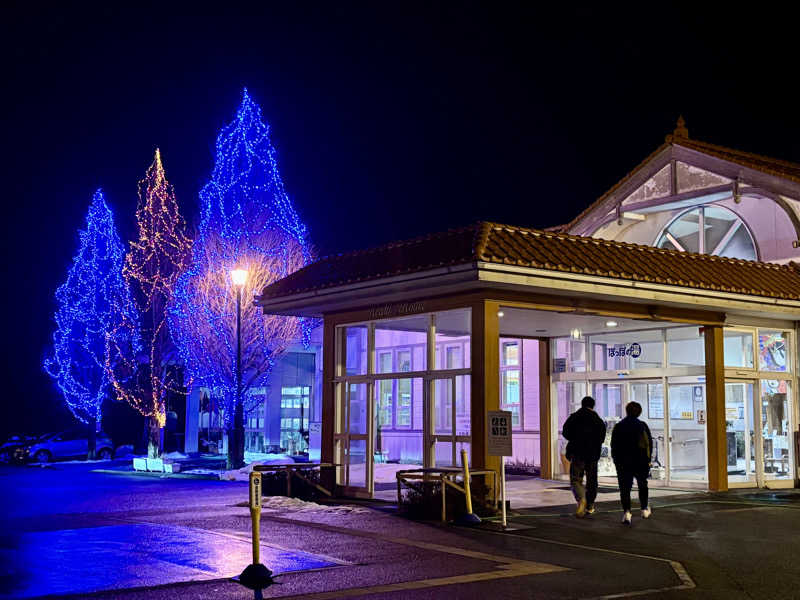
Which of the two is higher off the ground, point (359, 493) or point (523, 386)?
point (523, 386)

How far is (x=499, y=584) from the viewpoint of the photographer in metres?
8.79

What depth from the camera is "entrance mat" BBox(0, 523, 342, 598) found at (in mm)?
8883

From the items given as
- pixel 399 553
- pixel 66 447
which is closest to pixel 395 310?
pixel 399 553

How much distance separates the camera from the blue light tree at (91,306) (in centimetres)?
3694

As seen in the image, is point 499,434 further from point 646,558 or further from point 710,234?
point 710,234

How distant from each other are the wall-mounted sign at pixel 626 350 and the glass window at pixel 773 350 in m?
2.62

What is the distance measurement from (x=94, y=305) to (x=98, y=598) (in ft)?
99.7

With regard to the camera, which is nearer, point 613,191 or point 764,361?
point 764,361

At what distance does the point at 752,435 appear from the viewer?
19797 mm

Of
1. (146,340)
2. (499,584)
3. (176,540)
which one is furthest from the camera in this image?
(146,340)

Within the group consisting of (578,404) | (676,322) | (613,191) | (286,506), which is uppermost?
(613,191)

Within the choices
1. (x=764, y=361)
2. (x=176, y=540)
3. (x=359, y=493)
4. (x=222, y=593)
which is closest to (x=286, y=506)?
(x=359, y=493)

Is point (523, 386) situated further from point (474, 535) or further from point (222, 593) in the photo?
point (222, 593)

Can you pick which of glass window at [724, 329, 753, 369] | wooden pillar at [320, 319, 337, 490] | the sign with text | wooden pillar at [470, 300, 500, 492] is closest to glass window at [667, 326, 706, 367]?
glass window at [724, 329, 753, 369]
